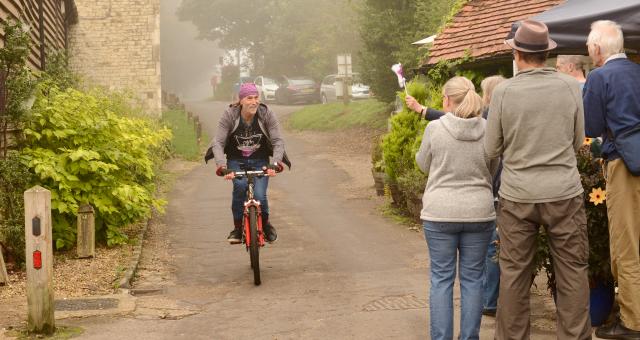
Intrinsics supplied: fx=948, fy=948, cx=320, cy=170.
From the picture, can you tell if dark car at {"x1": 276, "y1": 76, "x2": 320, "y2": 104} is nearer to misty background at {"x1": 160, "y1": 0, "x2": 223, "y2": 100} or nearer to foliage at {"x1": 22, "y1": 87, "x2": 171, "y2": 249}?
misty background at {"x1": 160, "y1": 0, "x2": 223, "y2": 100}

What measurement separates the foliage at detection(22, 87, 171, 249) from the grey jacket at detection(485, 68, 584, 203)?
593 cm

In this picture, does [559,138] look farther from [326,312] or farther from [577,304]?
[326,312]

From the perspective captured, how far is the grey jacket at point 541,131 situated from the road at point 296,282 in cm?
149

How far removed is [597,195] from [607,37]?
1068mm

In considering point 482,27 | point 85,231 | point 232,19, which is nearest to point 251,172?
point 85,231

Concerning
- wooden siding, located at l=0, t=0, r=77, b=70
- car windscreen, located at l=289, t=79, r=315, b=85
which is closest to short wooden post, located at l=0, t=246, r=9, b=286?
wooden siding, located at l=0, t=0, r=77, b=70

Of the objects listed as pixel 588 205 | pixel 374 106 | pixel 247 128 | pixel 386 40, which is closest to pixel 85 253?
pixel 247 128

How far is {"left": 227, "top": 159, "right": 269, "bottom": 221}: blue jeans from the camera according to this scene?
31.0ft

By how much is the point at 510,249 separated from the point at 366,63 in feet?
82.3

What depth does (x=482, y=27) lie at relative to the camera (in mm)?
15500

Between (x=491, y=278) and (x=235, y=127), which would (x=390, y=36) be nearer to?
(x=235, y=127)

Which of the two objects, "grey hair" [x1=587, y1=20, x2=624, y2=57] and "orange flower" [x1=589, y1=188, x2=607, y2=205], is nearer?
"grey hair" [x1=587, y1=20, x2=624, y2=57]

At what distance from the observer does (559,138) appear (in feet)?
18.3

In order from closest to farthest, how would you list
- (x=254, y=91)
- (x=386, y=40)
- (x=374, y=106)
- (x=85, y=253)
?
1. (x=254, y=91)
2. (x=85, y=253)
3. (x=386, y=40)
4. (x=374, y=106)
